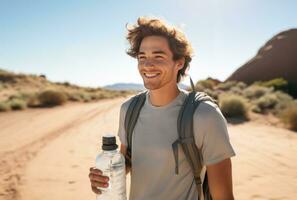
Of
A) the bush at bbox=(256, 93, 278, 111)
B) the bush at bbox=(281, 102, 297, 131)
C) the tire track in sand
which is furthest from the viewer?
the bush at bbox=(256, 93, 278, 111)

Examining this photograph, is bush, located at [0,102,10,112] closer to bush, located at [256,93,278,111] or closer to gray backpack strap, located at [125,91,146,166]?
bush, located at [256,93,278,111]

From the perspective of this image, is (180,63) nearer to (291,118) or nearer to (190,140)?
(190,140)

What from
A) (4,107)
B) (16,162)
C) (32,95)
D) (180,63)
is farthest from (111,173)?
(32,95)

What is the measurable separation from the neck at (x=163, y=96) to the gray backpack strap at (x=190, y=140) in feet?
0.81

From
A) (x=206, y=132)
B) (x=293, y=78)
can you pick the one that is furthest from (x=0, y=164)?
(x=293, y=78)

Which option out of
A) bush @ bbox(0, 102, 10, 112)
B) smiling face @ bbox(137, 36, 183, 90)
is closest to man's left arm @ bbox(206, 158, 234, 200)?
smiling face @ bbox(137, 36, 183, 90)

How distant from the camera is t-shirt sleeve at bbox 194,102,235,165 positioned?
2.11 meters

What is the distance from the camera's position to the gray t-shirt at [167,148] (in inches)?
83.4

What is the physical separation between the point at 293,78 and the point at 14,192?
1348 inches

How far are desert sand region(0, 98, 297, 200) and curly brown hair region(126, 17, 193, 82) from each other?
12.1 ft

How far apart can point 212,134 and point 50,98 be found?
817 inches

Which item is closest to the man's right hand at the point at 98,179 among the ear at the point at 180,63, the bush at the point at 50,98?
the ear at the point at 180,63

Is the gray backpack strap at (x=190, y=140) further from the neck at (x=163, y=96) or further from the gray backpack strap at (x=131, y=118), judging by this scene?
the gray backpack strap at (x=131, y=118)

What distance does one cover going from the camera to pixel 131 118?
254 cm
